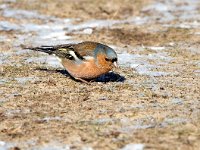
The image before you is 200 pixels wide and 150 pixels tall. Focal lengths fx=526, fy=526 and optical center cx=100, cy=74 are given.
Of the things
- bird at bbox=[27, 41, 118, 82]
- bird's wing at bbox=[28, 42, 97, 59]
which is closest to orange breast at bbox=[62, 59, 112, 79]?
bird at bbox=[27, 41, 118, 82]

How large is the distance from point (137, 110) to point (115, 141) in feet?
3.70

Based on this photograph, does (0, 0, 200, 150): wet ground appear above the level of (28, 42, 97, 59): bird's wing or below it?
below

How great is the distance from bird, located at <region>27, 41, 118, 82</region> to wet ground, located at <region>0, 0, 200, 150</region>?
0.21 m

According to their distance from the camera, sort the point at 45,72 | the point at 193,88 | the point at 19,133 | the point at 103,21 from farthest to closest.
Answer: the point at 103,21, the point at 45,72, the point at 193,88, the point at 19,133

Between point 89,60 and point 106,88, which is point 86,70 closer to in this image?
point 89,60

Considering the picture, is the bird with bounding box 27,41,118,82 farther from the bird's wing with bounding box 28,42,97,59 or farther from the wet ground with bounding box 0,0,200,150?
the wet ground with bounding box 0,0,200,150

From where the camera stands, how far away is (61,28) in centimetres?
1367

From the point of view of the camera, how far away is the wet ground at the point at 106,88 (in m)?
5.71

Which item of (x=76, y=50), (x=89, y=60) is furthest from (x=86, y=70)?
(x=76, y=50)

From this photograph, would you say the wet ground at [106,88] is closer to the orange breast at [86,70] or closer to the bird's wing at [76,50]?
the orange breast at [86,70]

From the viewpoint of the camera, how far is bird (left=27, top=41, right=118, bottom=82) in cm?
753

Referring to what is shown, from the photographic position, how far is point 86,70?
25.0 feet

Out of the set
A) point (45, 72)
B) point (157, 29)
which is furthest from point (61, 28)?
point (45, 72)

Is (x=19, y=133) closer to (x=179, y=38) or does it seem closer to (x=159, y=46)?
(x=159, y=46)
